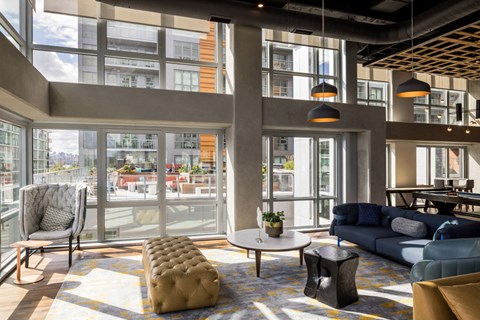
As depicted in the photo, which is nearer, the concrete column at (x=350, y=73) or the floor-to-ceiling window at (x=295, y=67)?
the floor-to-ceiling window at (x=295, y=67)

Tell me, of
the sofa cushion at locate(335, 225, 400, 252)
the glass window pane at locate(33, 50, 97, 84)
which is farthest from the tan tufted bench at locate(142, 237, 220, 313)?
the glass window pane at locate(33, 50, 97, 84)

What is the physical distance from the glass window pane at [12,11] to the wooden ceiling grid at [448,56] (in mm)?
7433

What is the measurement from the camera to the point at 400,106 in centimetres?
1112

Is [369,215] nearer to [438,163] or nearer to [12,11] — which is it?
[12,11]

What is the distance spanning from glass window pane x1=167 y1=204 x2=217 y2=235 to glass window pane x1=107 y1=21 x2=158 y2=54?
3.31m

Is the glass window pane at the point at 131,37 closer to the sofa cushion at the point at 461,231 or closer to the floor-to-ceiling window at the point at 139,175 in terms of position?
the floor-to-ceiling window at the point at 139,175

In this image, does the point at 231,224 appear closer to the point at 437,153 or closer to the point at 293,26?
the point at 293,26

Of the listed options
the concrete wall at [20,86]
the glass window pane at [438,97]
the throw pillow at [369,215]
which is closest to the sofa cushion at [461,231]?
the throw pillow at [369,215]

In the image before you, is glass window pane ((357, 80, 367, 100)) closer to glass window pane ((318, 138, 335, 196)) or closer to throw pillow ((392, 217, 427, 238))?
glass window pane ((318, 138, 335, 196))

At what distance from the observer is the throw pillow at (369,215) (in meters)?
6.02

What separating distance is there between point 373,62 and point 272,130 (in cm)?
322

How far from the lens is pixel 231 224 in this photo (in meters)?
6.67

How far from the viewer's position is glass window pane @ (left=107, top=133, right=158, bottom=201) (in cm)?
650

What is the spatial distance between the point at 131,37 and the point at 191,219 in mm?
3944
